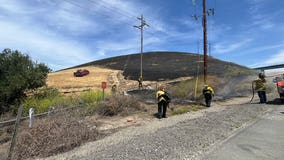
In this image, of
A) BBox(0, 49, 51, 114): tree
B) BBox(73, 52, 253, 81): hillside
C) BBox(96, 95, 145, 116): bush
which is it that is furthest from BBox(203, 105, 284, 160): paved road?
BBox(73, 52, 253, 81): hillside

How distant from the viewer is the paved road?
6.25 metres

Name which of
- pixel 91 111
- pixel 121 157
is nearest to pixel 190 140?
pixel 121 157

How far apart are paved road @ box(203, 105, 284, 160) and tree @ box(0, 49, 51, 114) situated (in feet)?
56.0

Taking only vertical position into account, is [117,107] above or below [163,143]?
above

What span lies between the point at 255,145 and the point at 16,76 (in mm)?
19031

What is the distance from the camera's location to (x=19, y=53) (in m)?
23.3

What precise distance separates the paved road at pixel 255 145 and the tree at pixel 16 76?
17.1m

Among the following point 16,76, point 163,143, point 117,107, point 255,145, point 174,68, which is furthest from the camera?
point 174,68

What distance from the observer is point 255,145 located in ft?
23.6

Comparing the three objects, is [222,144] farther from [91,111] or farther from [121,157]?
[91,111]

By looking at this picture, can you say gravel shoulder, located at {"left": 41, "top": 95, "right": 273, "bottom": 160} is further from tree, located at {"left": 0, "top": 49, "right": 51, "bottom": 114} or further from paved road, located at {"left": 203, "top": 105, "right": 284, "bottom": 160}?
tree, located at {"left": 0, "top": 49, "right": 51, "bottom": 114}

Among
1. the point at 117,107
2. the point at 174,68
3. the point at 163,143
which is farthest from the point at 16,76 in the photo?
the point at 174,68

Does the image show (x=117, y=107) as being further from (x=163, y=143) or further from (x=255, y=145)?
(x=255, y=145)

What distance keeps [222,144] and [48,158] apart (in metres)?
4.96
